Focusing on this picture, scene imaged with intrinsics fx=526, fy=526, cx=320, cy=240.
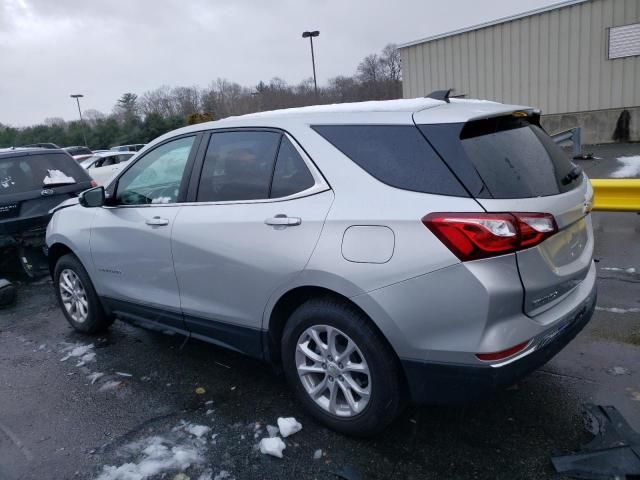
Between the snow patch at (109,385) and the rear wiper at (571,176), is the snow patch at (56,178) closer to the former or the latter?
the snow patch at (109,385)

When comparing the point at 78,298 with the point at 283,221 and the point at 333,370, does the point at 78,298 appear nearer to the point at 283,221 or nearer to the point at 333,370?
the point at 283,221

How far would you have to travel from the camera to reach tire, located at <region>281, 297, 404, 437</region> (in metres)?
2.63

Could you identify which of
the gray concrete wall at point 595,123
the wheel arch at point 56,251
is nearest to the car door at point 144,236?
the wheel arch at point 56,251

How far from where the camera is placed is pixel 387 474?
8.55ft

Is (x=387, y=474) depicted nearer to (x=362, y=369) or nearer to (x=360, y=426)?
(x=360, y=426)

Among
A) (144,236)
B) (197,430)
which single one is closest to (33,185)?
(144,236)

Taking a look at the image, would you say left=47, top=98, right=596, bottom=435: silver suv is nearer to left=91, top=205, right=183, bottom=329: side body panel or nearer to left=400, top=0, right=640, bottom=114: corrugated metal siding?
left=91, top=205, right=183, bottom=329: side body panel

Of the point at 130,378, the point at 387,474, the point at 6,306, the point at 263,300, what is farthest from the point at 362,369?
the point at 6,306

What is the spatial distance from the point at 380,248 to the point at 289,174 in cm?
79

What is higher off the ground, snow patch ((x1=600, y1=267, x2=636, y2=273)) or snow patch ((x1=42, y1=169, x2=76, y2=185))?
snow patch ((x1=42, y1=169, x2=76, y2=185))

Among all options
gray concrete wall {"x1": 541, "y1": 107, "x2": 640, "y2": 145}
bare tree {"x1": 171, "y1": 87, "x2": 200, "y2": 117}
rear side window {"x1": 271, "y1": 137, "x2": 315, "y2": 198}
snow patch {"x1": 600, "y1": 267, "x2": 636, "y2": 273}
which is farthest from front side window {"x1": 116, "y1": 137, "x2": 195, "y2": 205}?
bare tree {"x1": 171, "y1": 87, "x2": 200, "y2": 117}

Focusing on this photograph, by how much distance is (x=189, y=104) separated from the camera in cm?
5722

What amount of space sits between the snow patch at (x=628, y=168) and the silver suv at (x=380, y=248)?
8.82 m

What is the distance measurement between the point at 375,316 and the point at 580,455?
1226 mm
